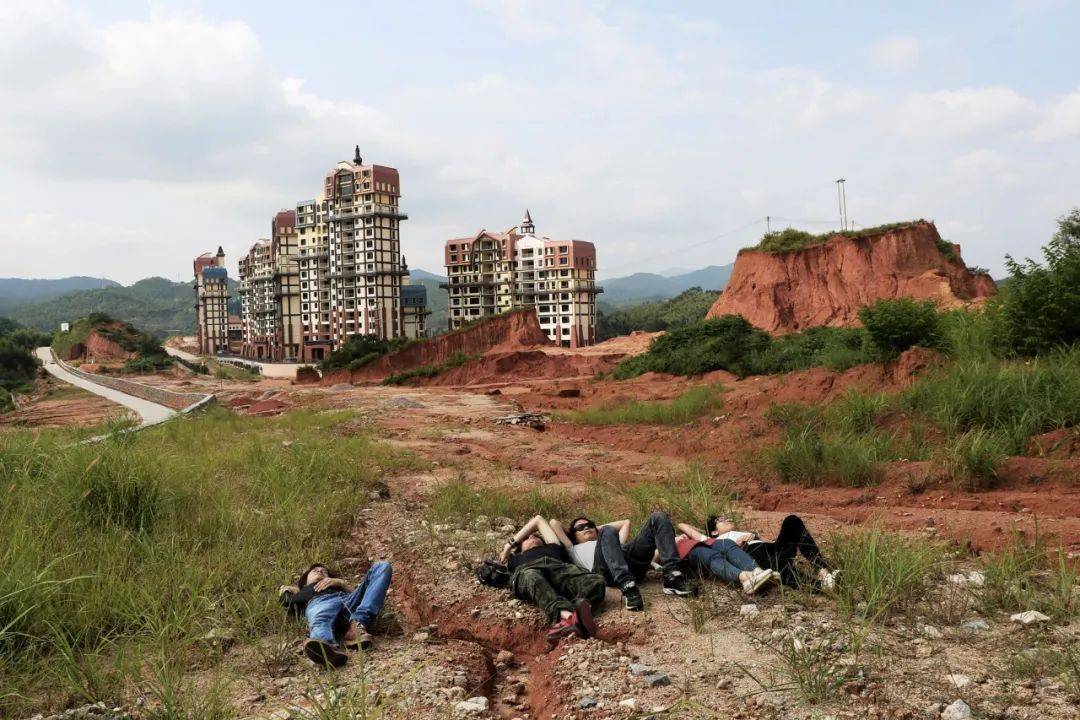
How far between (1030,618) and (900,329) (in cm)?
1060

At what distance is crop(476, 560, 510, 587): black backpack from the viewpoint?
5.43 meters

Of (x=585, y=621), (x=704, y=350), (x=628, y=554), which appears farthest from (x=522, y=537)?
(x=704, y=350)

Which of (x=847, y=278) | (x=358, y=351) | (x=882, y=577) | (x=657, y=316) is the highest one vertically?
(x=847, y=278)

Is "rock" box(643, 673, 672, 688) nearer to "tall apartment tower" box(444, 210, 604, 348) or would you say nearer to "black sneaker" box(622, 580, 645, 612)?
"black sneaker" box(622, 580, 645, 612)

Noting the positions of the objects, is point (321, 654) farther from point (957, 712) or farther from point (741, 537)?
point (957, 712)

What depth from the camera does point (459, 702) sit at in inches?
146

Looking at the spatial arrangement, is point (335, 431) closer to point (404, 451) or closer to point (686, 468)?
point (404, 451)

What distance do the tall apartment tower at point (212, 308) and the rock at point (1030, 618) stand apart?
10100 centimetres

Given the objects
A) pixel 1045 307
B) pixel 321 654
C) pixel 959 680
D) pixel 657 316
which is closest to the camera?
pixel 959 680

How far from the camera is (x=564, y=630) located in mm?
4520

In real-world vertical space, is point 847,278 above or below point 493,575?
above

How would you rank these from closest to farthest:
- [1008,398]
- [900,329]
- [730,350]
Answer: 1. [1008,398]
2. [900,329]
3. [730,350]

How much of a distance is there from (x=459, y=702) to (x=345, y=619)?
115cm

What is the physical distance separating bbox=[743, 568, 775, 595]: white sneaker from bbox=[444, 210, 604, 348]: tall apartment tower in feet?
196
